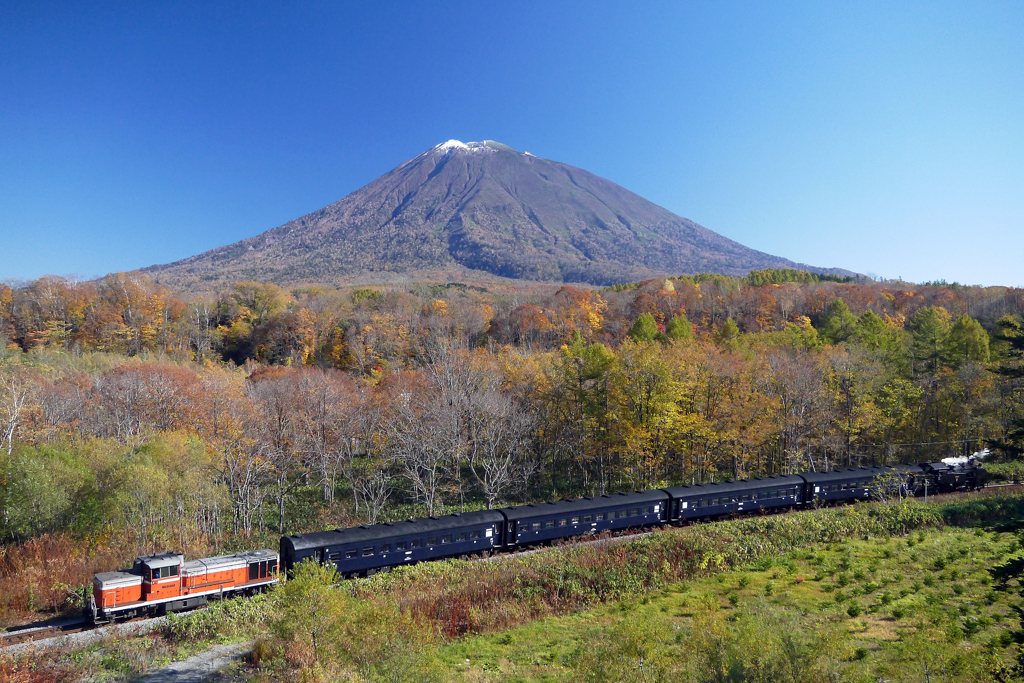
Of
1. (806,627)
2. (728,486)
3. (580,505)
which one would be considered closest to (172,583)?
(580,505)

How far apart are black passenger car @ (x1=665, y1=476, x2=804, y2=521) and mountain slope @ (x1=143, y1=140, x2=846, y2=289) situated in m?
112

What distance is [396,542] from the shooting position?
2042cm

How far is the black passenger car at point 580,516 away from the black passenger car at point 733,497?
0.88 meters

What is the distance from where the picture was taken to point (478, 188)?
199250mm

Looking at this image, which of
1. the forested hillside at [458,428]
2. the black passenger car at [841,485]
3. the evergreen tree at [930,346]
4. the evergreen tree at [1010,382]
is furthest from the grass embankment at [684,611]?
the evergreen tree at [930,346]

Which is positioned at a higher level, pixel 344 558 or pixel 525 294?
pixel 525 294

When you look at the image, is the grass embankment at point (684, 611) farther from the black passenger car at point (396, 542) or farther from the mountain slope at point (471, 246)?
the mountain slope at point (471, 246)

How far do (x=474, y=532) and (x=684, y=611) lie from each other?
872cm

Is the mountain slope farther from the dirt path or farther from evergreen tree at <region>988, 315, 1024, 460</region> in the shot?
the dirt path

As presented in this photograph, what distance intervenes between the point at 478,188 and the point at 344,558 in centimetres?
19029

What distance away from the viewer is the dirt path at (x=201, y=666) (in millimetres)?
13000

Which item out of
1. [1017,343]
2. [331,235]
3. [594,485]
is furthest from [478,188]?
[1017,343]

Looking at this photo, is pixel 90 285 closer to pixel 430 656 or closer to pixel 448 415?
pixel 448 415

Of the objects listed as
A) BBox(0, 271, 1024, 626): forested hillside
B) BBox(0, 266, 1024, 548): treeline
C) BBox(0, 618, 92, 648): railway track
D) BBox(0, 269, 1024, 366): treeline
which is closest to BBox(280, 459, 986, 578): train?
BBox(0, 271, 1024, 626): forested hillside
